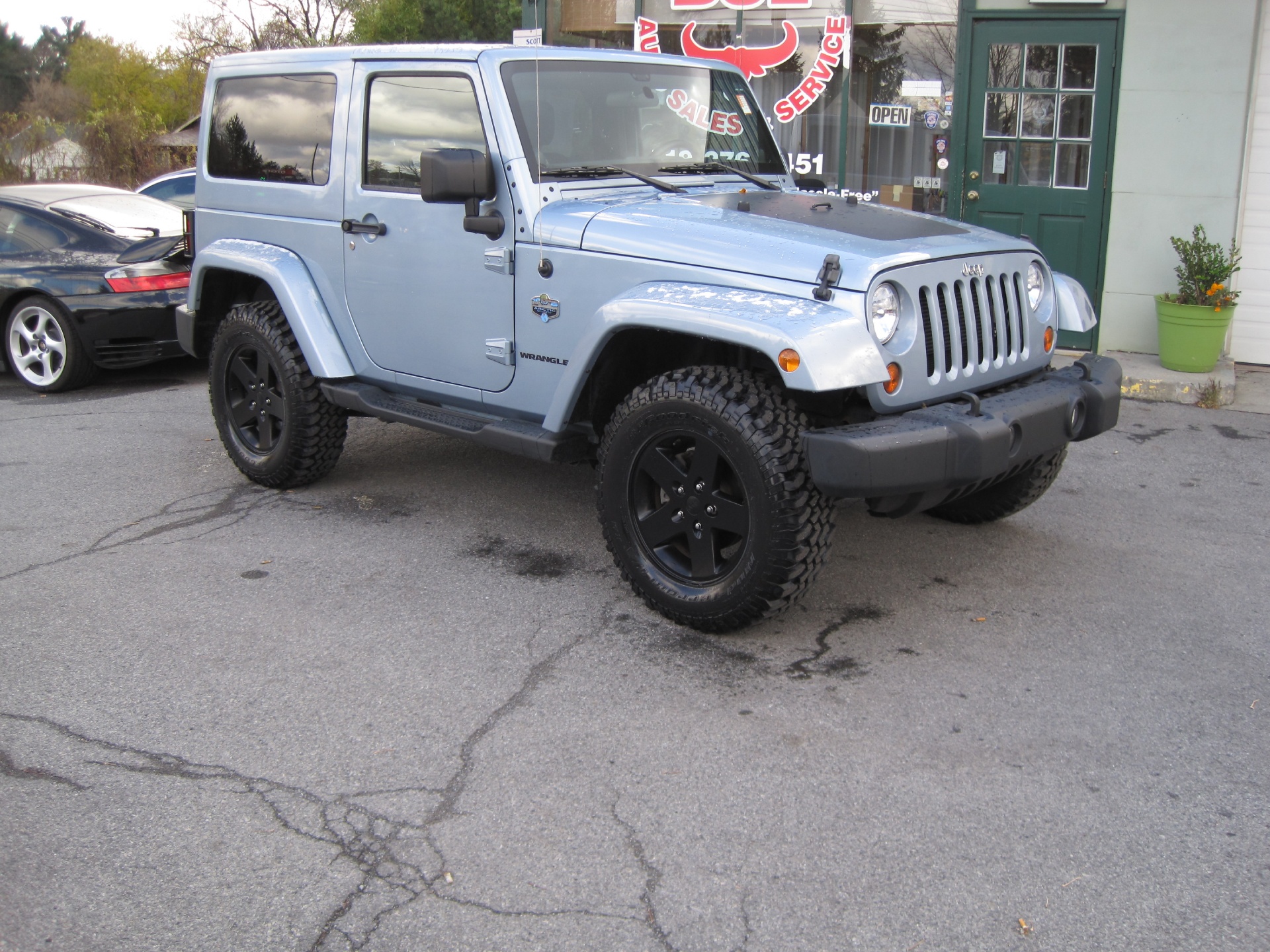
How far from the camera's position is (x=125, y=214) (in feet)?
29.1

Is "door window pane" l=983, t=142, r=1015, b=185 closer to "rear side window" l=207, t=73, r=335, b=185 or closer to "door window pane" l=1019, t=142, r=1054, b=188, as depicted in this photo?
"door window pane" l=1019, t=142, r=1054, b=188

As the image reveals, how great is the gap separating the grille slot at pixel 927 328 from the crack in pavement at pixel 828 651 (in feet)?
3.15

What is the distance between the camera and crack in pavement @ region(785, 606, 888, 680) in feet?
12.4

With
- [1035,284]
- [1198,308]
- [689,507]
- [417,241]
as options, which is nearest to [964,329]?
[1035,284]

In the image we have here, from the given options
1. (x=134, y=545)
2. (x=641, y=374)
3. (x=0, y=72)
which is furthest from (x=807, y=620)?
(x=0, y=72)

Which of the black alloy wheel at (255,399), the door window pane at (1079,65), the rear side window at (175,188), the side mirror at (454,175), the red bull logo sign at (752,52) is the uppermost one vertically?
the red bull logo sign at (752,52)

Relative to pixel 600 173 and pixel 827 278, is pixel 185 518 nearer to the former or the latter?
pixel 600 173

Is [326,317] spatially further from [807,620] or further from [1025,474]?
[1025,474]

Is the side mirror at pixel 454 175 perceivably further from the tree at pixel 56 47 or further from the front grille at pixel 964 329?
the tree at pixel 56 47

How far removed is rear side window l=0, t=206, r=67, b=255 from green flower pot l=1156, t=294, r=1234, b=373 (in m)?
7.97

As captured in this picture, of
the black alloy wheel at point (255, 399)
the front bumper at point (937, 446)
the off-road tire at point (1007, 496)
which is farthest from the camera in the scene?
the black alloy wheel at point (255, 399)

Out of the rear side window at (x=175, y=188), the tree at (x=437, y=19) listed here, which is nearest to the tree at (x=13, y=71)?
the tree at (x=437, y=19)

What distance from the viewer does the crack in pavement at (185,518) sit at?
16.1 ft

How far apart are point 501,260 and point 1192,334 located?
19.0 feet
